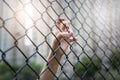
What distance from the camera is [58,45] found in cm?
198

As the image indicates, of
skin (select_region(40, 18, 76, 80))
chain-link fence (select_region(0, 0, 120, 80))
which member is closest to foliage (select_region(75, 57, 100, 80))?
chain-link fence (select_region(0, 0, 120, 80))

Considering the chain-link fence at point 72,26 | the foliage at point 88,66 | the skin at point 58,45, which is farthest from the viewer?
the foliage at point 88,66

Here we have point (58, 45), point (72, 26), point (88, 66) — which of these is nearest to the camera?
point (58, 45)

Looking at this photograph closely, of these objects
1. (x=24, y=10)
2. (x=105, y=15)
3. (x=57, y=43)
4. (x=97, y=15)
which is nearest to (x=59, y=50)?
(x=57, y=43)

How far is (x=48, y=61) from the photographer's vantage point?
191cm

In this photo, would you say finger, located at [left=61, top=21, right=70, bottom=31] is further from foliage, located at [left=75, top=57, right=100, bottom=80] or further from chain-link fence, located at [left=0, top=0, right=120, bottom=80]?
foliage, located at [left=75, top=57, right=100, bottom=80]

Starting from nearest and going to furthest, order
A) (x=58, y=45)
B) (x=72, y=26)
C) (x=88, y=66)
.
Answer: (x=58, y=45)
(x=72, y=26)
(x=88, y=66)

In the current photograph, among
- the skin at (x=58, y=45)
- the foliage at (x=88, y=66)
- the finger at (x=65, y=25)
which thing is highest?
the finger at (x=65, y=25)

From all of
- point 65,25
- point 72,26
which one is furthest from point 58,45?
point 72,26

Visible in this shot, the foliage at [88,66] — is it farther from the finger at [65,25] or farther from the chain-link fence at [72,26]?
the finger at [65,25]

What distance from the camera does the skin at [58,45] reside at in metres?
1.97

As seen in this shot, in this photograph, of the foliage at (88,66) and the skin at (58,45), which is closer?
the skin at (58,45)

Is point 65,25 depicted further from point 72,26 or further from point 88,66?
point 88,66

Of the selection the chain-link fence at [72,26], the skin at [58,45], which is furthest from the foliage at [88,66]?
the skin at [58,45]
